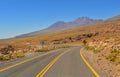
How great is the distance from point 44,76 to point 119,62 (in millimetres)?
7820

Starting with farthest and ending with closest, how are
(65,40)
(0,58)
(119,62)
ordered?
(65,40)
(0,58)
(119,62)

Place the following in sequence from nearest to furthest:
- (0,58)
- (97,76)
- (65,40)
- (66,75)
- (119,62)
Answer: (97,76) < (66,75) < (119,62) < (0,58) < (65,40)

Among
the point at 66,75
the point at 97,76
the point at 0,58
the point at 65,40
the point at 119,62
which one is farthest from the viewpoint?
the point at 65,40

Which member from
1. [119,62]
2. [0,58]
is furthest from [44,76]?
[0,58]

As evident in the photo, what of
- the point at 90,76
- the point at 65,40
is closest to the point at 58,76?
the point at 90,76

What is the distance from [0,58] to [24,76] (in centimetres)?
1914

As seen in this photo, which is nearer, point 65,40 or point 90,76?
point 90,76

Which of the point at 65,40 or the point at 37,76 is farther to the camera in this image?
the point at 65,40

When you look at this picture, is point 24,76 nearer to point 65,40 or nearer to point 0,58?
point 0,58

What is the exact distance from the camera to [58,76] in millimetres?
16594

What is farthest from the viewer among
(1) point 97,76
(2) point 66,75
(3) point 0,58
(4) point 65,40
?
(4) point 65,40

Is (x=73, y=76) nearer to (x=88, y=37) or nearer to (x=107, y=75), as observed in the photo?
(x=107, y=75)

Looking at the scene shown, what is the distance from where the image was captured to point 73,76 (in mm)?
16500

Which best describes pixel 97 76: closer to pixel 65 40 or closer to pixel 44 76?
pixel 44 76
